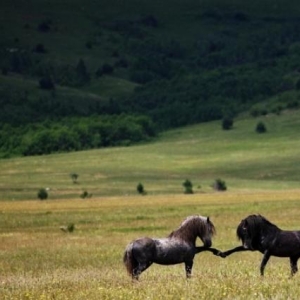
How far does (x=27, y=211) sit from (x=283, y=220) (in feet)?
53.1

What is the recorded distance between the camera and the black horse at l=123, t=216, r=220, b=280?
2030 centimetres

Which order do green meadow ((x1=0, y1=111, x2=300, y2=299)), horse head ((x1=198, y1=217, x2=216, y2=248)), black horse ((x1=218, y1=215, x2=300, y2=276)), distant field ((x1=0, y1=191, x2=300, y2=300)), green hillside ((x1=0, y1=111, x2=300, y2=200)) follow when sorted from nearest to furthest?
1. distant field ((x1=0, y1=191, x2=300, y2=300))
2. green meadow ((x1=0, y1=111, x2=300, y2=299))
3. horse head ((x1=198, y1=217, x2=216, y2=248))
4. black horse ((x1=218, y1=215, x2=300, y2=276))
5. green hillside ((x1=0, y1=111, x2=300, y2=200))

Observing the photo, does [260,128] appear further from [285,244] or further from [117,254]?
[285,244]

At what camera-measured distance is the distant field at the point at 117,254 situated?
18.3m

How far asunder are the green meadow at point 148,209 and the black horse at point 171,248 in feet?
1.26

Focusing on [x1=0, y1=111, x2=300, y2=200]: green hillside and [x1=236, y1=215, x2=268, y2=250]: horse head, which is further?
[x1=0, y1=111, x2=300, y2=200]: green hillside

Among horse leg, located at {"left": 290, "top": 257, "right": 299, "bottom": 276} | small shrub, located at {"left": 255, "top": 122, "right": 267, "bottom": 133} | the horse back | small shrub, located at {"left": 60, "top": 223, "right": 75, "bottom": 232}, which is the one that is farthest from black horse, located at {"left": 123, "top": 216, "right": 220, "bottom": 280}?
small shrub, located at {"left": 255, "top": 122, "right": 267, "bottom": 133}

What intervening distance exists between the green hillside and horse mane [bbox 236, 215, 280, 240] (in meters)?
55.5

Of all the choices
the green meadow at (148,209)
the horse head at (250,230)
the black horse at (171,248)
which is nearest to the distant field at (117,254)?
the green meadow at (148,209)

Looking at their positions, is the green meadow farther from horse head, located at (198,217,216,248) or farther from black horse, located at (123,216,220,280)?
horse head, located at (198,217,216,248)

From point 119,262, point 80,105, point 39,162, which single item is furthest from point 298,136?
point 119,262

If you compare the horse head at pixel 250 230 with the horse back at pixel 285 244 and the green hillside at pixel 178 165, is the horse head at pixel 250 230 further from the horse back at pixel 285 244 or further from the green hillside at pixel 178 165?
the green hillside at pixel 178 165

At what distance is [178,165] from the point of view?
11800 centimetres

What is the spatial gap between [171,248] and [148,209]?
34866 millimetres
